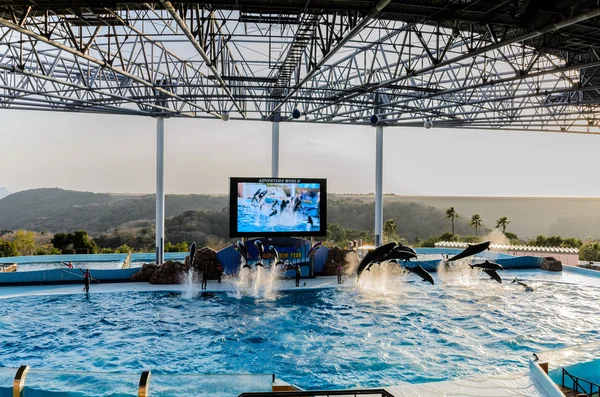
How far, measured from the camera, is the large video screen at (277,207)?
1952cm

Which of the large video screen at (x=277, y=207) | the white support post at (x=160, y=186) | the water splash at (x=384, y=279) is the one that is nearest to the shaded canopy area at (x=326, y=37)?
the white support post at (x=160, y=186)

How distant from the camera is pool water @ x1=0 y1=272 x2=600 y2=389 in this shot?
10016 mm

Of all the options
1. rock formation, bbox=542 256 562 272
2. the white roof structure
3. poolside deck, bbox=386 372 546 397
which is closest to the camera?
poolside deck, bbox=386 372 546 397

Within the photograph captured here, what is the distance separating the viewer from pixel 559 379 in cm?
802

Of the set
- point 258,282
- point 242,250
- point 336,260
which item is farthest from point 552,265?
point 242,250

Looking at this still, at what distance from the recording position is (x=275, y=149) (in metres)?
23.1

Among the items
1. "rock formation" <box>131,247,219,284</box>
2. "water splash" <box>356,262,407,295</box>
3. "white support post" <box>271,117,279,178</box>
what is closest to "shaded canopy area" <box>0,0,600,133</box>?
"white support post" <box>271,117,279,178</box>

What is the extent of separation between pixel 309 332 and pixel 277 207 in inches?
321

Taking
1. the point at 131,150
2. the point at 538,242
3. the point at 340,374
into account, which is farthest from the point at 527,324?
the point at 131,150

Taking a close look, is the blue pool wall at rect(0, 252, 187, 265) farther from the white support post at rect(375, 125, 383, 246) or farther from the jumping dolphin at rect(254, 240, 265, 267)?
the white support post at rect(375, 125, 383, 246)

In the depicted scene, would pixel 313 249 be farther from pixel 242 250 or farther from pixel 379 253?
pixel 379 253

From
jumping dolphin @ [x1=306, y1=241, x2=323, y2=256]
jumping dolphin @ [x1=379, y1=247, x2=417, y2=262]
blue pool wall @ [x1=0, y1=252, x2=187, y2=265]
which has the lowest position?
blue pool wall @ [x1=0, y1=252, x2=187, y2=265]

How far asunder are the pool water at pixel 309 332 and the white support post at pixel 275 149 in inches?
304

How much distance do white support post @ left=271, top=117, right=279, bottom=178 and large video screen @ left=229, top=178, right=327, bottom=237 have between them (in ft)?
9.89
